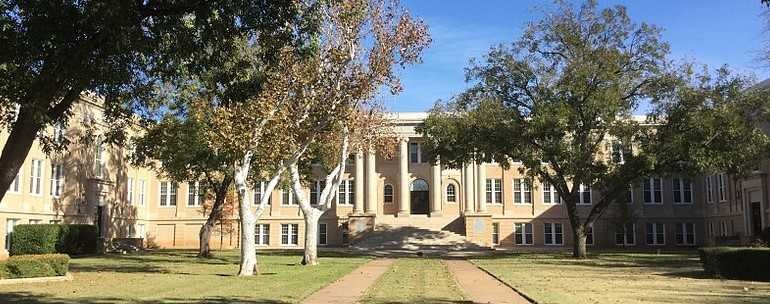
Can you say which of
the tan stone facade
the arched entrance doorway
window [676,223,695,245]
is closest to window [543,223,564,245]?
Result: the tan stone facade

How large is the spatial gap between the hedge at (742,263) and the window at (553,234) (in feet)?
118

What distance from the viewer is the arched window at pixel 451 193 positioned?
58.9 m

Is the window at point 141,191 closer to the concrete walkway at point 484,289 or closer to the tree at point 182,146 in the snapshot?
the tree at point 182,146

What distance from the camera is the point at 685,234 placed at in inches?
2228

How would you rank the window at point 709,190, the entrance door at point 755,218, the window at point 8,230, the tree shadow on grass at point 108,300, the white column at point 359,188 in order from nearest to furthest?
the tree shadow on grass at point 108,300
the window at point 8,230
the entrance door at point 755,218
the window at point 709,190
the white column at point 359,188

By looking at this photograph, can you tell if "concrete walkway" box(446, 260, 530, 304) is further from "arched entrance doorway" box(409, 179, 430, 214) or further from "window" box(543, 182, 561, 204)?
"arched entrance doorway" box(409, 179, 430, 214)

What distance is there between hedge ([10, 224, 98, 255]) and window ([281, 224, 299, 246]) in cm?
2298

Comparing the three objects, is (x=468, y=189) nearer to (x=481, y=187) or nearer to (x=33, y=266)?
(x=481, y=187)

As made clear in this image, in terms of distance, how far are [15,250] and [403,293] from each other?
26048 millimetres

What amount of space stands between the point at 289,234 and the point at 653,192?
29.6m

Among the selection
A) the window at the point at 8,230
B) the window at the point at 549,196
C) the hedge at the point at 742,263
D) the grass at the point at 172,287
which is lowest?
the grass at the point at 172,287

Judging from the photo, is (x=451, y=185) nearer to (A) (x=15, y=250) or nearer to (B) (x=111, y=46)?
(A) (x=15, y=250)

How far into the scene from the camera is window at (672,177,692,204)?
2250 inches

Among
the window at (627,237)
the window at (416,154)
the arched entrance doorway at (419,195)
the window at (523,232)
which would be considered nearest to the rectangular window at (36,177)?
the window at (416,154)
